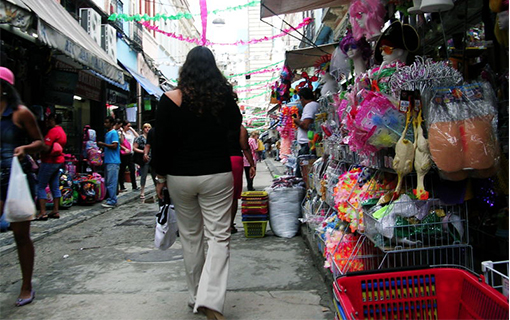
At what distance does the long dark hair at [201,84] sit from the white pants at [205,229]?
510 mm

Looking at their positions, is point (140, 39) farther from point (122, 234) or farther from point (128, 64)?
point (122, 234)

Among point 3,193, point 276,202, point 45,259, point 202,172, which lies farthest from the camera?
point 276,202

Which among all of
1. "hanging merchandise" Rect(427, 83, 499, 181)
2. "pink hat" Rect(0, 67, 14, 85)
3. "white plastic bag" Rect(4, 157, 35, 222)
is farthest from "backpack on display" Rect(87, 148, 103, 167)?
"hanging merchandise" Rect(427, 83, 499, 181)

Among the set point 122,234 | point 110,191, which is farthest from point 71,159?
point 122,234

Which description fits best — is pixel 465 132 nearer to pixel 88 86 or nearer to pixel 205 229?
pixel 205 229

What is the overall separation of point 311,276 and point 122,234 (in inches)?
141

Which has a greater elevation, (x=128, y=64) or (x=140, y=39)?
(x=140, y=39)

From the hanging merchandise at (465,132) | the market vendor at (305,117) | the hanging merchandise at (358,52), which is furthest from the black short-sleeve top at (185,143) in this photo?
the market vendor at (305,117)

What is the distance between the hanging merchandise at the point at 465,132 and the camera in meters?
2.67

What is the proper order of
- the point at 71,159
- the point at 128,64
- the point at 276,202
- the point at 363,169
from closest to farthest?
the point at 363,169 → the point at 276,202 → the point at 71,159 → the point at 128,64

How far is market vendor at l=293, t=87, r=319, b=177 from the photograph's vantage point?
6.69m

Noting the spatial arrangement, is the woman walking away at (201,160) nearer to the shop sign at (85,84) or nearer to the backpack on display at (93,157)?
the backpack on display at (93,157)

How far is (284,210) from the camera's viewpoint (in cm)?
631

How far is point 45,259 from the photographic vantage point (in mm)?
5359
